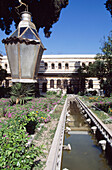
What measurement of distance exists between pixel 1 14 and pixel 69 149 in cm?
2354

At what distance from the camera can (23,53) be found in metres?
14.1

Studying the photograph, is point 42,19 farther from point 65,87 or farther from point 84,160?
point 84,160

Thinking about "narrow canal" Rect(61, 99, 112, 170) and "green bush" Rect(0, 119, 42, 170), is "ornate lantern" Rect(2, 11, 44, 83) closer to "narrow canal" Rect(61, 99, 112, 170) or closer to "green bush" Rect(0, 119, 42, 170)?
"narrow canal" Rect(61, 99, 112, 170)

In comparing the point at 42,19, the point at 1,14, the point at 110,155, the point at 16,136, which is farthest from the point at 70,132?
the point at 1,14

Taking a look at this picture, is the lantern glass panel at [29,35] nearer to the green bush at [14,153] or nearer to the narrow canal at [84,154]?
the narrow canal at [84,154]

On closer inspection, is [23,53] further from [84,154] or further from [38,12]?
[38,12]

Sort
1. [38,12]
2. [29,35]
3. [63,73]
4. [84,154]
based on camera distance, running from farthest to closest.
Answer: [63,73], [38,12], [29,35], [84,154]

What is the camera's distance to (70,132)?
8.18 meters

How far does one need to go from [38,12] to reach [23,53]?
1284 cm

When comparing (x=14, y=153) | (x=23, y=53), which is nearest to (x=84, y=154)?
(x=14, y=153)

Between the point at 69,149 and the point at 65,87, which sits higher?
the point at 65,87

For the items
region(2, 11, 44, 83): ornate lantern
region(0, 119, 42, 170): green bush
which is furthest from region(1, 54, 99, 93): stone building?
region(0, 119, 42, 170): green bush

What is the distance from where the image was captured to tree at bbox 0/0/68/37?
21.7 meters

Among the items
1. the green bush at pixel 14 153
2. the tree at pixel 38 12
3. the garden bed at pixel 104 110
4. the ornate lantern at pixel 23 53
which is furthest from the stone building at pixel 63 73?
the green bush at pixel 14 153
